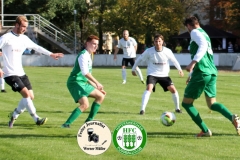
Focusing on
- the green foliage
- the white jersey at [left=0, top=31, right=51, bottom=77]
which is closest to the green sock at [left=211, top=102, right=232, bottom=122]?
the white jersey at [left=0, top=31, right=51, bottom=77]

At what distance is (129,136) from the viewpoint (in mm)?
7992

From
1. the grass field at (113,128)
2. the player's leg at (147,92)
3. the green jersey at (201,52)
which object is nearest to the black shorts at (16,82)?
the grass field at (113,128)

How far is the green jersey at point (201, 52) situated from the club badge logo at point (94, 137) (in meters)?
3.66

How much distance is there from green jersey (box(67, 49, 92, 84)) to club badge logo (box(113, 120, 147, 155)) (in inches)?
154

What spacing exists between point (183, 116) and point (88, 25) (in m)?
49.6

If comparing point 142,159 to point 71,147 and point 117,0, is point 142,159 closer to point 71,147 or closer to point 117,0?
point 71,147

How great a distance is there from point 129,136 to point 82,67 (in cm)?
411

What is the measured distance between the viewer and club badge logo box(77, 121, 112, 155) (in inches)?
309

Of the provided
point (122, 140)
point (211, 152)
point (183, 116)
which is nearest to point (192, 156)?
point (211, 152)

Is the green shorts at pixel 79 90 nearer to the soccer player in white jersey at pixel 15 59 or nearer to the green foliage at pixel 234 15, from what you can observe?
the soccer player in white jersey at pixel 15 59

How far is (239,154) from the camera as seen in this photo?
9.82 m

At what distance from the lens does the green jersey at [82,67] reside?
1194cm

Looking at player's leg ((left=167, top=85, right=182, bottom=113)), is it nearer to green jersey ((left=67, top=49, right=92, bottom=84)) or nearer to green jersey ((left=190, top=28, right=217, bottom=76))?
green jersey ((left=67, top=49, right=92, bottom=84))

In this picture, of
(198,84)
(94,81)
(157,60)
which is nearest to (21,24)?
(94,81)
